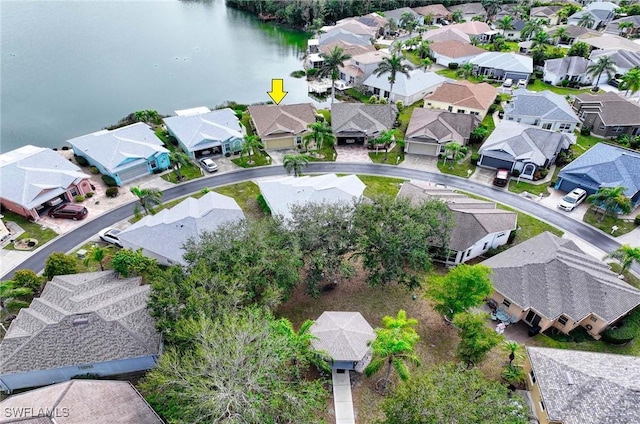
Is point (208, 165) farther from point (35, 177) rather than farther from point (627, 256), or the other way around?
point (627, 256)

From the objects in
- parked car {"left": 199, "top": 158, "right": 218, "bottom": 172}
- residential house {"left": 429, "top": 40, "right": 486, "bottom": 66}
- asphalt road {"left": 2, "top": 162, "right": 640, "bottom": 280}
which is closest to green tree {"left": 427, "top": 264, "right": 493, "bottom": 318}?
asphalt road {"left": 2, "top": 162, "right": 640, "bottom": 280}

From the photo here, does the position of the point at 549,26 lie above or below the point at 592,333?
above

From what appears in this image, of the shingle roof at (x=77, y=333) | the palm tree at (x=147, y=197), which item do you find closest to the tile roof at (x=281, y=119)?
the palm tree at (x=147, y=197)

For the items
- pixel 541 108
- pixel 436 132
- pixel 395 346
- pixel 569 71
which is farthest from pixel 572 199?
pixel 569 71

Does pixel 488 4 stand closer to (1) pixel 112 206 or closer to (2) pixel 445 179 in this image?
(2) pixel 445 179

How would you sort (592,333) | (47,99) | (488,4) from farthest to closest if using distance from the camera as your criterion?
1. (488,4)
2. (47,99)
3. (592,333)

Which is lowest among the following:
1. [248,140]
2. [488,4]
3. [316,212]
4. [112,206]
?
[112,206]

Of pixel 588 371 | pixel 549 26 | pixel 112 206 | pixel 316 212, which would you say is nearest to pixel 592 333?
pixel 588 371
